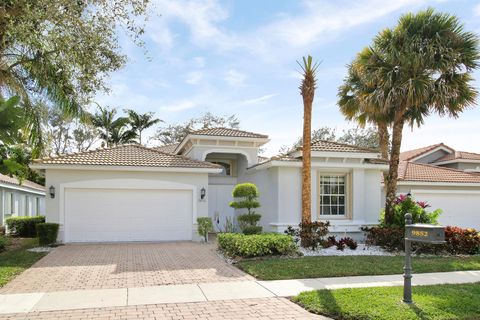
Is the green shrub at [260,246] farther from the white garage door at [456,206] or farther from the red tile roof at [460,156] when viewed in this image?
the red tile roof at [460,156]

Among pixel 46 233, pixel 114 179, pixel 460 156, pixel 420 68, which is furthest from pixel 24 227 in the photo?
pixel 460 156

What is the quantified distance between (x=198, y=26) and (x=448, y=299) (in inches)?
375

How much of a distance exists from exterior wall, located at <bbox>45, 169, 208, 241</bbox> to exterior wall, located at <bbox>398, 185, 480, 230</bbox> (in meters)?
9.84

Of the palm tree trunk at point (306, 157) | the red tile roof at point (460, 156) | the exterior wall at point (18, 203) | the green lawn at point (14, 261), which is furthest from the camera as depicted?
the red tile roof at point (460, 156)

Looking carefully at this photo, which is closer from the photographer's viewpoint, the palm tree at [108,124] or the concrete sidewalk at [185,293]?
the concrete sidewalk at [185,293]

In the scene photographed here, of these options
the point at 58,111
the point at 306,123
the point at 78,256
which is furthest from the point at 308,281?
the point at 58,111

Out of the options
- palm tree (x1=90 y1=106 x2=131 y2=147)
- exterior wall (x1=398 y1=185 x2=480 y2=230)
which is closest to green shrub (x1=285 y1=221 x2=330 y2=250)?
exterior wall (x1=398 y1=185 x2=480 y2=230)

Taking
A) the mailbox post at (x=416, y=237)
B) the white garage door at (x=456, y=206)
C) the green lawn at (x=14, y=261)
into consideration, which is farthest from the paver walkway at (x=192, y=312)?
the white garage door at (x=456, y=206)

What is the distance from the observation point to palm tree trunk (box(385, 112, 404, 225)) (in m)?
15.0

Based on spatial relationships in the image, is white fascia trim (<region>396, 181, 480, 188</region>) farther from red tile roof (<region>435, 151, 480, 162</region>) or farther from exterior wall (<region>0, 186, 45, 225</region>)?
exterior wall (<region>0, 186, 45, 225</region>)

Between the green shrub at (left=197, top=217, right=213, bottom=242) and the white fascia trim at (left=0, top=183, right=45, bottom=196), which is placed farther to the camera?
the white fascia trim at (left=0, top=183, right=45, bottom=196)

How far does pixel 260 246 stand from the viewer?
1211 centimetres

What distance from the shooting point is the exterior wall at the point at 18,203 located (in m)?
24.6

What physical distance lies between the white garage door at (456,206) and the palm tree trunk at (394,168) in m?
6.46
